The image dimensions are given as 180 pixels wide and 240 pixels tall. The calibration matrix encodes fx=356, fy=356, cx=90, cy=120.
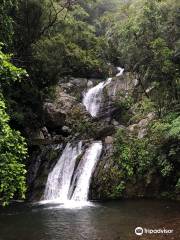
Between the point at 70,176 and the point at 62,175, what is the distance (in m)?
0.55

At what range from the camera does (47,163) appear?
69.5 feet

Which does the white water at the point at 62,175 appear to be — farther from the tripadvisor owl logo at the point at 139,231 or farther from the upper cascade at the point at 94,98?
the upper cascade at the point at 94,98

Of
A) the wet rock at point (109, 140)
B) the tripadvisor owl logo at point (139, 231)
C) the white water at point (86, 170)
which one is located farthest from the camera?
the wet rock at point (109, 140)

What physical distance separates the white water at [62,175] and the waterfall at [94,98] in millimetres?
7983

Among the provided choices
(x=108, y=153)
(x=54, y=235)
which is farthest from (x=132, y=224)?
(x=108, y=153)

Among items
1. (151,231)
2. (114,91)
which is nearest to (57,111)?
(114,91)

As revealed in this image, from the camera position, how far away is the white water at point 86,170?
1834 centimetres

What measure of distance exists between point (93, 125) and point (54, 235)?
1260cm

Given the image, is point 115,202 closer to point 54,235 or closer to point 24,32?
point 54,235

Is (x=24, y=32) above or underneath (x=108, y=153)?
above

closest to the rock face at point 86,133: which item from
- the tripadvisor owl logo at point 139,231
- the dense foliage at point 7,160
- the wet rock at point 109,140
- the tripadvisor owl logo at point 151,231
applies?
the wet rock at point 109,140

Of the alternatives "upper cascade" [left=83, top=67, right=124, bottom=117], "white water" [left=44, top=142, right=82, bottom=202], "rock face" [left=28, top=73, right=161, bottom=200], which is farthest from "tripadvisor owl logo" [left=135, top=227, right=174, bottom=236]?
"upper cascade" [left=83, top=67, right=124, bottom=117]

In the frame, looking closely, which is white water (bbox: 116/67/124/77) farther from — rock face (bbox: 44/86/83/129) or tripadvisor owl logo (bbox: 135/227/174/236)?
tripadvisor owl logo (bbox: 135/227/174/236)

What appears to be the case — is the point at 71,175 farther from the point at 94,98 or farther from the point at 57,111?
the point at 94,98
